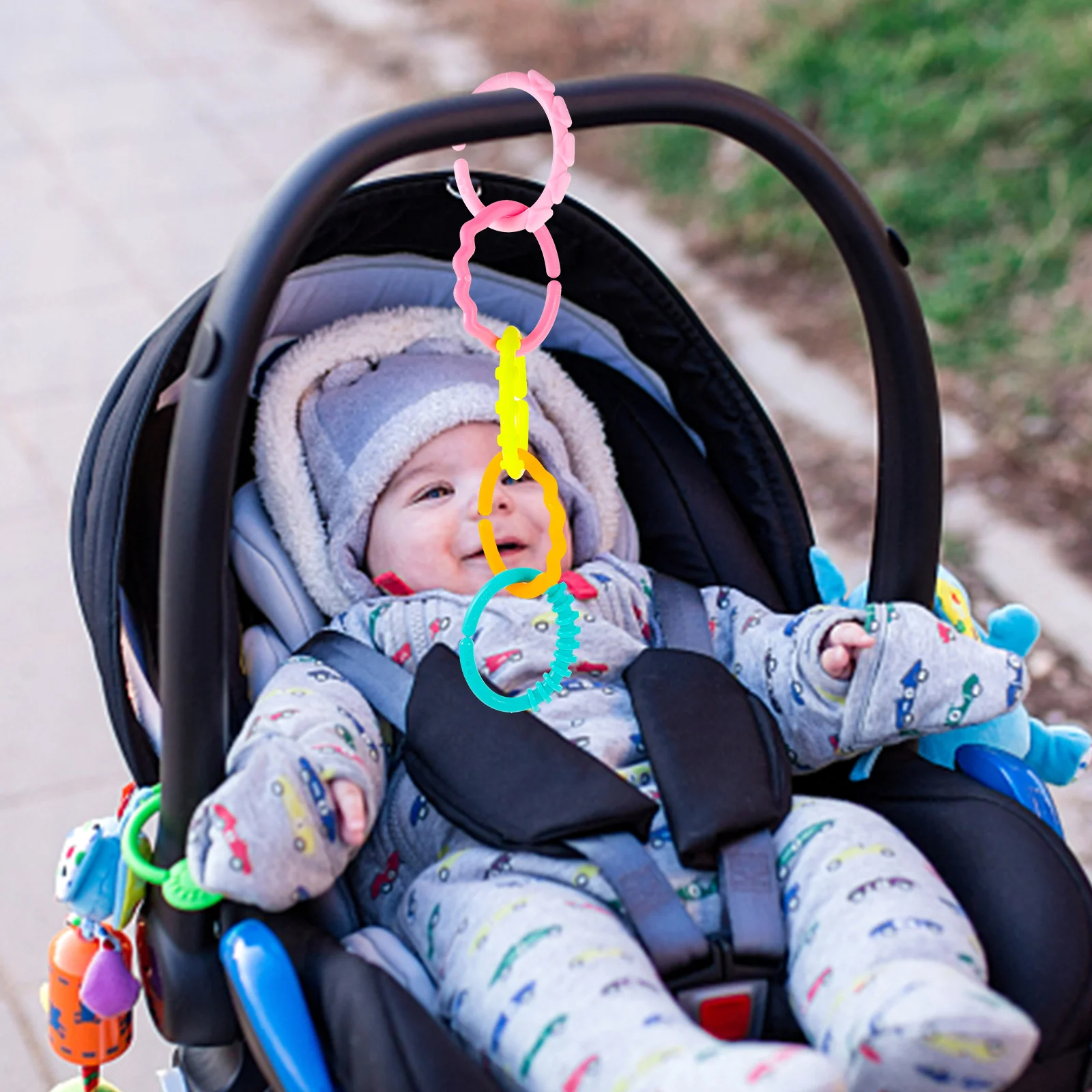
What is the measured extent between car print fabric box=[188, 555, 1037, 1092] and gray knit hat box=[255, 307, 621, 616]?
0.09 m

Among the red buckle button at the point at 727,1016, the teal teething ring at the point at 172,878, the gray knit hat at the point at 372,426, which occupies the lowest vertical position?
the red buckle button at the point at 727,1016

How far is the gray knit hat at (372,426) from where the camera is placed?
6.00 ft

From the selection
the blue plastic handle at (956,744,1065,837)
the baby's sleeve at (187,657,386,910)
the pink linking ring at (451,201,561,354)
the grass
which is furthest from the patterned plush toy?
the grass

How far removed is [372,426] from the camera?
73.7 inches

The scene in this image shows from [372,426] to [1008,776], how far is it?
0.81 meters

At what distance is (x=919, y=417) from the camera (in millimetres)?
1526

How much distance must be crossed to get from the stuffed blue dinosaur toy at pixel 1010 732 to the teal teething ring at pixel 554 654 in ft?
1.06

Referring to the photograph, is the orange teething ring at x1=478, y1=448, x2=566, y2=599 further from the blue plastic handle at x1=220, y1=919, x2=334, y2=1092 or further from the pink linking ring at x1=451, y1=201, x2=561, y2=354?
the blue plastic handle at x1=220, y1=919, x2=334, y2=1092

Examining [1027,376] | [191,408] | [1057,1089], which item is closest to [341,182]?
[191,408]

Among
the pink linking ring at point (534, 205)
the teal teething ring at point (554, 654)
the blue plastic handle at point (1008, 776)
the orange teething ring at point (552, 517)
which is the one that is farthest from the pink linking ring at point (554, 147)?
the blue plastic handle at point (1008, 776)

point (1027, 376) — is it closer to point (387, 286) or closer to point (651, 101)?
point (387, 286)

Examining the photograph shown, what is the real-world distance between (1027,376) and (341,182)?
233 cm

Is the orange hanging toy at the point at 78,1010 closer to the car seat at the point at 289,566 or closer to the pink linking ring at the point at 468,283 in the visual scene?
the car seat at the point at 289,566

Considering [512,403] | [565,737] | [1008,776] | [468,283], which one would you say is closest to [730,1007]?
[565,737]
